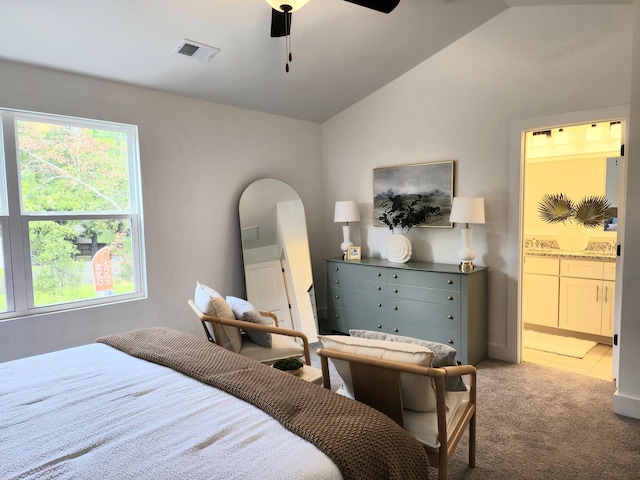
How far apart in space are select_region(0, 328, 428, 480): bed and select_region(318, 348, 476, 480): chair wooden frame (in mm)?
190

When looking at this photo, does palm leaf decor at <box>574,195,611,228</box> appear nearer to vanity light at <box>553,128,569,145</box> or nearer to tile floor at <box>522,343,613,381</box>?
vanity light at <box>553,128,569,145</box>

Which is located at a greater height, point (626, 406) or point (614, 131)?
point (614, 131)

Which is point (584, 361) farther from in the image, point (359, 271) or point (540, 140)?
point (540, 140)

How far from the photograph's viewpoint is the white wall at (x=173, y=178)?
294cm

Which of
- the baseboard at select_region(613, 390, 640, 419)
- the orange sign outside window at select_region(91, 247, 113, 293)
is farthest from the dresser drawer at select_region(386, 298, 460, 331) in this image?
the orange sign outside window at select_region(91, 247, 113, 293)

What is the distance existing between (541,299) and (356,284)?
6.83 ft

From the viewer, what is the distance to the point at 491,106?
11.9 feet

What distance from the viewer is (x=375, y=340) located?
6.23ft

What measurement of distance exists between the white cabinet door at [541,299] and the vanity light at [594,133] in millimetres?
1519

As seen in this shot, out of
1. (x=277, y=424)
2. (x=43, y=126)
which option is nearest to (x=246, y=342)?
(x=277, y=424)

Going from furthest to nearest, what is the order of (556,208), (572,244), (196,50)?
(556,208)
(572,244)
(196,50)

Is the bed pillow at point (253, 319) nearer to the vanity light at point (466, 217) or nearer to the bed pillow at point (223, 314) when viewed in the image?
the bed pillow at point (223, 314)

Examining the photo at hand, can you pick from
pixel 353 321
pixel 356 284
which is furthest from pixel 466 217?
pixel 353 321

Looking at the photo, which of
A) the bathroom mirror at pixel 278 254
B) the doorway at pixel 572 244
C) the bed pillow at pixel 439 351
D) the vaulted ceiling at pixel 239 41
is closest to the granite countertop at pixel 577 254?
the doorway at pixel 572 244
